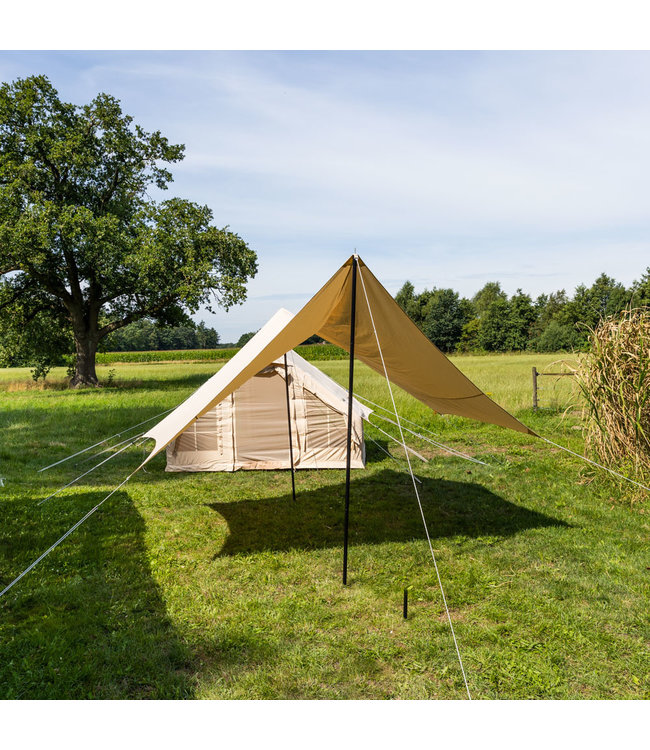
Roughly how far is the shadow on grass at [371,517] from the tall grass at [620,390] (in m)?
1.40

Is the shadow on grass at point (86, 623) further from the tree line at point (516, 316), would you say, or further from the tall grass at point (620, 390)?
the tree line at point (516, 316)

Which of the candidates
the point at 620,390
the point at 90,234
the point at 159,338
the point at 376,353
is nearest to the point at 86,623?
the point at 376,353

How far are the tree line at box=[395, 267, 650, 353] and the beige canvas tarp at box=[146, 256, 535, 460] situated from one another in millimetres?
41074

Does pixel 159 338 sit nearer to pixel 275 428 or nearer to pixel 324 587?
pixel 275 428

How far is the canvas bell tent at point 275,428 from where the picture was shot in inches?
310

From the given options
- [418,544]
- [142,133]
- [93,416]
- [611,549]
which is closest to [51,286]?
[142,133]

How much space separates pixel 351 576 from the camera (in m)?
4.42

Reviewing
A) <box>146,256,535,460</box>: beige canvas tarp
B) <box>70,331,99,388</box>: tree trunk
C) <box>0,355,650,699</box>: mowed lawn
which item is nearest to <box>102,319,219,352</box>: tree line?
<box>70,331,99,388</box>: tree trunk

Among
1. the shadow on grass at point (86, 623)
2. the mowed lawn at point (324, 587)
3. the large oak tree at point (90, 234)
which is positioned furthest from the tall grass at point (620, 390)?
the large oak tree at point (90, 234)

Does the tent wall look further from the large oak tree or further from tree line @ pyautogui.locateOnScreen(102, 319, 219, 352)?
tree line @ pyautogui.locateOnScreen(102, 319, 219, 352)

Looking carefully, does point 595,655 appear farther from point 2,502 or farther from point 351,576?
point 2,502

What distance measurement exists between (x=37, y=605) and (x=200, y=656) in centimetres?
155

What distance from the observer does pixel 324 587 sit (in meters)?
4.22

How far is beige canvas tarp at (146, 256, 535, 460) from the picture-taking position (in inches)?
170
